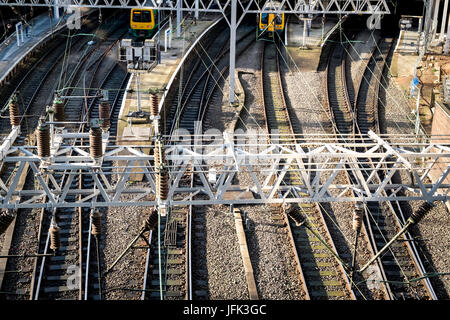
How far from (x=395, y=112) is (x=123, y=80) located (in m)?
10.0

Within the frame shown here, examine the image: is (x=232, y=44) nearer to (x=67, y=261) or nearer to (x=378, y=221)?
(x=378, y=221)

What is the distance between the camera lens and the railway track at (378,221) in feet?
43.2

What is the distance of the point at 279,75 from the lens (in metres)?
25.9

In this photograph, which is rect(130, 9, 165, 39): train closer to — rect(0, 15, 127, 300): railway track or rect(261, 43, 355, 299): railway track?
rect(0, 15, 127, 300): railway track

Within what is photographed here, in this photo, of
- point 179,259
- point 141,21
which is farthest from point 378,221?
point 141,21

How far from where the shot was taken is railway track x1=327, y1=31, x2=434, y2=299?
43.2 feet

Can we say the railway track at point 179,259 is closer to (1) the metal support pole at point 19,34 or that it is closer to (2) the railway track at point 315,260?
(2) the railway track at point 315,260

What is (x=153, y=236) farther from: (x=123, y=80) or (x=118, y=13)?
(x=118, y=13)

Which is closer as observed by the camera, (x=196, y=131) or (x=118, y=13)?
(x=196, y=131)

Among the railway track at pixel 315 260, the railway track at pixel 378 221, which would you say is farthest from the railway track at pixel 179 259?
the railway track at pixel 378 221

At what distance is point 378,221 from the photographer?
15.5m

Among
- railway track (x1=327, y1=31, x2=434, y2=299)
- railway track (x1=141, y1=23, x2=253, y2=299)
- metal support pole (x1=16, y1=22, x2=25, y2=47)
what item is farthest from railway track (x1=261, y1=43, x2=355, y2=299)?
metal support pole (x1=16, y1=22, x2=25, y2=47)
